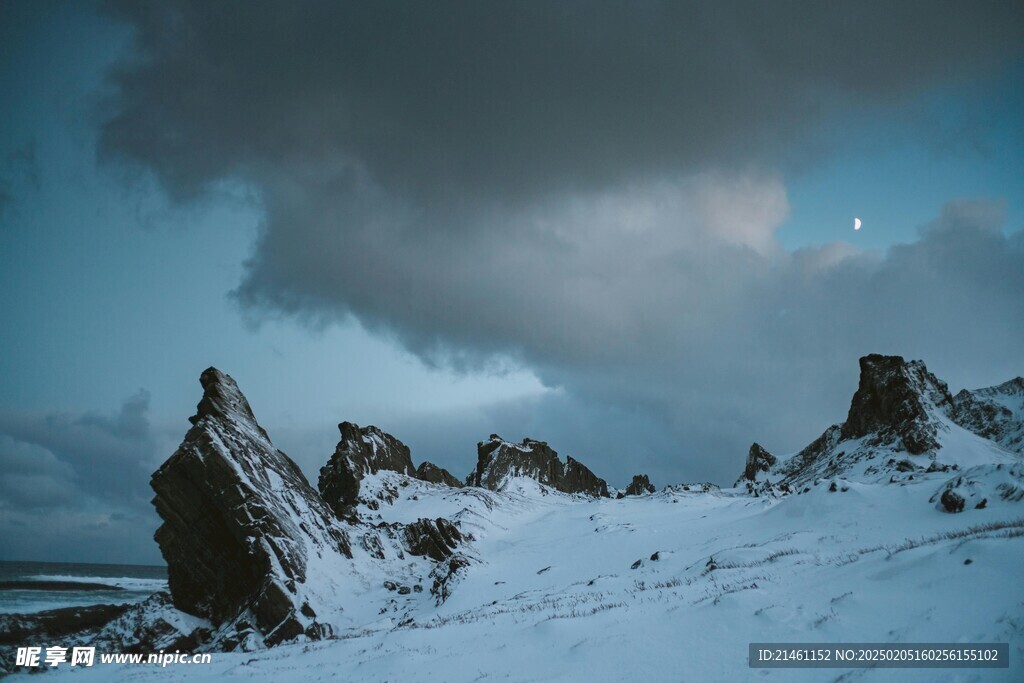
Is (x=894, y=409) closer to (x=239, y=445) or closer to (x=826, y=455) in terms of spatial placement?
(x=826, y=455)

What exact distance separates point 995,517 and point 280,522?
40.3 meters

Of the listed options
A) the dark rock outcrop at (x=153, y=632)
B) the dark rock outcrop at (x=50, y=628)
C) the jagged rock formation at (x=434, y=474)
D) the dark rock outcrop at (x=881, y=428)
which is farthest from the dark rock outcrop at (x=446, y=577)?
the jagged rock formation at (x=434, y=474)

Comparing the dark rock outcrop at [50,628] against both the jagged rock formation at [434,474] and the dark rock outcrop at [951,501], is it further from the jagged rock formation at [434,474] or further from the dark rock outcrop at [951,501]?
the jagged rock formation at [434,474]

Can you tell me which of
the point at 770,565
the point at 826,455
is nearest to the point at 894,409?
the point at 826,455

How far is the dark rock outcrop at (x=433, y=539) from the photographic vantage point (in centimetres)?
5602

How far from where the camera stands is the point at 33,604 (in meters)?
66.9

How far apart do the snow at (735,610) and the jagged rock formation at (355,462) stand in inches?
1332

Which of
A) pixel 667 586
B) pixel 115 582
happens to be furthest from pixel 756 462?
pixel 115 582

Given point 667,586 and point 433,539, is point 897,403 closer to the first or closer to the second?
point 433,539

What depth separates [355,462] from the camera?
262ft

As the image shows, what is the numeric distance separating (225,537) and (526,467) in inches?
3708

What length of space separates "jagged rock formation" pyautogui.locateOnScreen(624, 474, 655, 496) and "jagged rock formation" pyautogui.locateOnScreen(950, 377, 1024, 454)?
258 feet

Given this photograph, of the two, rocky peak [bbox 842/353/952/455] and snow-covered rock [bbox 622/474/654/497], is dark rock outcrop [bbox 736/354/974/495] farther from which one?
snow-covered rock [bbox 622/474/654/497]

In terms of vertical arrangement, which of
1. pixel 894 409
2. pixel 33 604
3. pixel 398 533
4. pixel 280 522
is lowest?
pixel 33 604
